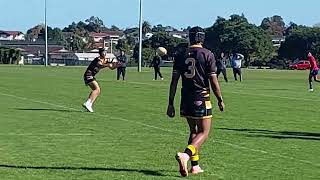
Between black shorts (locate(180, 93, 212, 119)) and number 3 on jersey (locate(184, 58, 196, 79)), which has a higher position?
number 3 on jersey (locate(184, 58, 196, 79))

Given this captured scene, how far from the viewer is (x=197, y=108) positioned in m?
10.3

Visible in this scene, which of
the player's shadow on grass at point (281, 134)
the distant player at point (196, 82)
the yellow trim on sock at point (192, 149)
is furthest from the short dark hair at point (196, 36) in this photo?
the player's shadow on grass at point (281, 134)

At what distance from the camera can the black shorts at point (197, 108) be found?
10.3 m

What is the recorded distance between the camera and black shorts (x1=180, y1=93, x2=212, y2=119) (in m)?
10.3

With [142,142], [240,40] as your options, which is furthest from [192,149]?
[240,40]

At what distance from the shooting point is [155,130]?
16.1 meters

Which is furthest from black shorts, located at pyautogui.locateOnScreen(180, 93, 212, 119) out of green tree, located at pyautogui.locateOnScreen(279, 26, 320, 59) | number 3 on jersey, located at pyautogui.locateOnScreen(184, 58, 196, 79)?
green tree, located at pyautogui.locateOnScreen(279, 26, 320, 59)

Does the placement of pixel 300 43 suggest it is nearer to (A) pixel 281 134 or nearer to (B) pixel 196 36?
(A) pixel 281 134

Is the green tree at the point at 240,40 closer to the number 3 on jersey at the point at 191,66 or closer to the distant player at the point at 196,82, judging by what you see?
the distant player at the point at 196,82

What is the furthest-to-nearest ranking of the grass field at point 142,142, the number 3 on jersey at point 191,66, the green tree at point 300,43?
1. the green tree at point 300,43
2. the grass field at point 142,142
3. the number 3 on jersey at point 191,66

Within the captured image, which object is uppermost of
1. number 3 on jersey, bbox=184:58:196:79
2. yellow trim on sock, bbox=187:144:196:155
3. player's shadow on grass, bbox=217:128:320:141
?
number 3 on jersey, bbox=184:58:196:79

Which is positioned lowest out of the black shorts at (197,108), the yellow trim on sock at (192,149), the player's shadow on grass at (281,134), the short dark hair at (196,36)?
the player's shadow on grass at (281,134)

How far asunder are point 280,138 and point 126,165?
15.3 feet

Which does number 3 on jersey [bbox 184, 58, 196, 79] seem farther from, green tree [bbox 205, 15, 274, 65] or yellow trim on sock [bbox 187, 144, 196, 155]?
green tree [bbox 205, 15, 274, 65]
